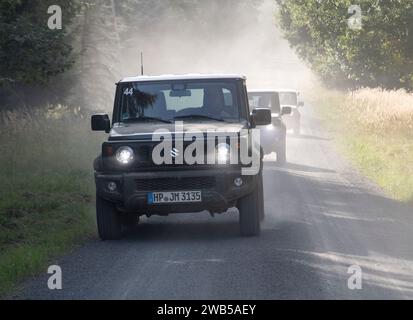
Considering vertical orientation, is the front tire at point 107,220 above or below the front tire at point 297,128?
above

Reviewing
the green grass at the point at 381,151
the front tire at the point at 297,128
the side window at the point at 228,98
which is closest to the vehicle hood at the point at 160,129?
the side window at the point at 228,98

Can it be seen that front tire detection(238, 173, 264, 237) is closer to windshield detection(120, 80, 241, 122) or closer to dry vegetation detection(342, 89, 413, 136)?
windshield detection(120, 80, 241, 122)

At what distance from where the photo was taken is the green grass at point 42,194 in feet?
36.1

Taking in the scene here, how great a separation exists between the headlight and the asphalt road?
3.46 ft

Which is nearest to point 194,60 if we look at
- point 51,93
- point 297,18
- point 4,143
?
point 297,18

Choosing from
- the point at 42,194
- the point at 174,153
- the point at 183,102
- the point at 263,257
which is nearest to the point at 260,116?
the point at 183,102

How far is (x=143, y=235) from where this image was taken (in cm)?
1272

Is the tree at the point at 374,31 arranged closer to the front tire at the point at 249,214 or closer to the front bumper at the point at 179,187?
the front tire at the point at 249,214

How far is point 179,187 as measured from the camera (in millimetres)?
11562

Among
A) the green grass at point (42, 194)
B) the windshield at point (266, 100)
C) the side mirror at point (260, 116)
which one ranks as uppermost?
the side mirror at point (260, 116)

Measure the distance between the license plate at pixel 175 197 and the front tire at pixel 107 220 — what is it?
27.3 inches

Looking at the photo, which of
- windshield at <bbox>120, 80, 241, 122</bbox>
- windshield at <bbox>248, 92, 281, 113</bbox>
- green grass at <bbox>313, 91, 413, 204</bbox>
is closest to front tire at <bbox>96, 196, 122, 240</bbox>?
windshield at <bbox>120, 80, 241, 122</bbox>

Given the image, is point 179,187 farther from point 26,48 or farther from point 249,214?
point 26,48

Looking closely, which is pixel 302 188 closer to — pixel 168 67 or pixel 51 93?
pixel 51 93
